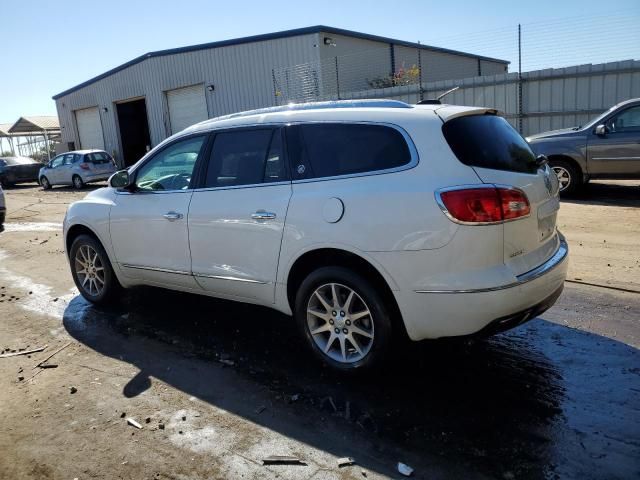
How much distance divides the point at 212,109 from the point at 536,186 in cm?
2180

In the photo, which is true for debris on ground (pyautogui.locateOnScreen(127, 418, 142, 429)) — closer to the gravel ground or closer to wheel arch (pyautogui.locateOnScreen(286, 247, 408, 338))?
the gravel ground

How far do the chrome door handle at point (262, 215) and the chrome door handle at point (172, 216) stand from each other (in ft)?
2.87

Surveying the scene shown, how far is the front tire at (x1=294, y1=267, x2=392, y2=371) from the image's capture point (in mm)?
3594

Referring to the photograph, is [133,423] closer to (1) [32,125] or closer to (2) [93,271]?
(2) [93,271]

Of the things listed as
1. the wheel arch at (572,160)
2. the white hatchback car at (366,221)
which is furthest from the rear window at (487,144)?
the wheel arch at (572,160)

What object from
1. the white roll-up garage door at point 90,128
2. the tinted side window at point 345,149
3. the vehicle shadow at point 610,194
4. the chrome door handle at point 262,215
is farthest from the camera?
the white roll-up garage door at point 90,128

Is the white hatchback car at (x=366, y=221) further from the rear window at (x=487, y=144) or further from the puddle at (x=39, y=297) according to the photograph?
the puddle at (x=39, y=297)

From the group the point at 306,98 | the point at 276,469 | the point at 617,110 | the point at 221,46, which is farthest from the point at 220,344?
the point at 221,46

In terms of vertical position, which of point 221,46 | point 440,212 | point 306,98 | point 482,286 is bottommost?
point 482,286

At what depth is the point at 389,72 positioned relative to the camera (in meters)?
24.5

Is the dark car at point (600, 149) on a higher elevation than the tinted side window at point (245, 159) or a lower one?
lower

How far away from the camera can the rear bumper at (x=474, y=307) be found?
3.23m

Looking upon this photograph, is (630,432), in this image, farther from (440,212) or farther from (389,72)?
(389,72)

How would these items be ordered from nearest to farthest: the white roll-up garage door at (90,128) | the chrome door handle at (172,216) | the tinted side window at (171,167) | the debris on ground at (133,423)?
the debris on ground at (133,423)
the chrome door handle at (172,216)
the tinted side window at (171,167)
the white roll-up garage door at (90,128)
